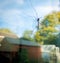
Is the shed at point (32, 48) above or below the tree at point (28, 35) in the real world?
Result: below

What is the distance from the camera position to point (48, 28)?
231 cm

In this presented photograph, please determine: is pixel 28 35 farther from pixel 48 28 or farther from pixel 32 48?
pixel 48 28

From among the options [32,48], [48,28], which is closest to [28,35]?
[32,48]

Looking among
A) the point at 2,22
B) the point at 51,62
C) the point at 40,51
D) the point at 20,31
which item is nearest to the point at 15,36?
the point at 20,31

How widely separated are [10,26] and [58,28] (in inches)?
26.7

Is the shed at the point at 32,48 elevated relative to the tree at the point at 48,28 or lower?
lower

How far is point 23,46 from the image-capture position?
227 cm

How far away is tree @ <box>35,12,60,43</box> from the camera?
2.30 meters

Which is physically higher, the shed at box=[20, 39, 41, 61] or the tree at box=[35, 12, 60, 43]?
the tree at box=[35, 12, 60, 43]

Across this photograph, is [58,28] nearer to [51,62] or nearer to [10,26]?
[51,62]

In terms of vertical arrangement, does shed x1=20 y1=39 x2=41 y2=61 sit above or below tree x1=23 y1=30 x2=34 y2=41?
below

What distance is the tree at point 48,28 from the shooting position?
90.6 inches

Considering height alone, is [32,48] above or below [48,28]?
below

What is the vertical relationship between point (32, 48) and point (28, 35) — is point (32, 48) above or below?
below
